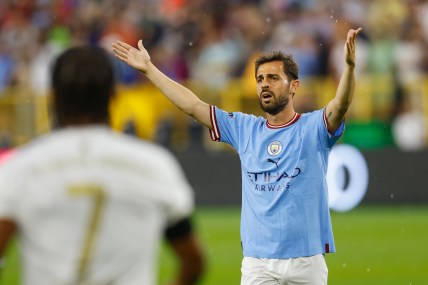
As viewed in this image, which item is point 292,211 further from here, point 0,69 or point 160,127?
point 0,69

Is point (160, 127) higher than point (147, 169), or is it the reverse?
point (160, 127)

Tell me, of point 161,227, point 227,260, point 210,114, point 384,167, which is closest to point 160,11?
point 384,167

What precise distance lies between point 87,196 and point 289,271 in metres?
3.35

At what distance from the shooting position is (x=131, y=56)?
7.15 metres

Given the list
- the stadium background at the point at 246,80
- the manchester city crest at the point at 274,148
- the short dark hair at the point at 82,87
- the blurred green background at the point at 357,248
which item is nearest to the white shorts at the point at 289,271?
the manchester city crest at the point at 274,148

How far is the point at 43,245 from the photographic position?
3637 mm

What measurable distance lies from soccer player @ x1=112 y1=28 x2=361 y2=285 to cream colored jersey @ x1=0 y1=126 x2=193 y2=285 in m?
3.11

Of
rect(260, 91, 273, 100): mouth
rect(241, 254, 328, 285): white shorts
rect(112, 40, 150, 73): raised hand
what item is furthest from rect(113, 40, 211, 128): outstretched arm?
rect(241, 254, 328, 285): white shorts

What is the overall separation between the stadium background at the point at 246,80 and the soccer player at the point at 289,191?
944 cm

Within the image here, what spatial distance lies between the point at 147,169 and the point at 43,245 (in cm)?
42

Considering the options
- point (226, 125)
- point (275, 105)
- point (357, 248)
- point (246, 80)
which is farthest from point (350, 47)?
point (246, 80)

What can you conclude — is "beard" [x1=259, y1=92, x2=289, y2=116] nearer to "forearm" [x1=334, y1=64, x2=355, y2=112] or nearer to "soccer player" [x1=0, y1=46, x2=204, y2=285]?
→ "forearm" [x1=334, y1=64, x2=355, y2=112]

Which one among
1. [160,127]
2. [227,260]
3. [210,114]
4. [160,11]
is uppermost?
[160,11]

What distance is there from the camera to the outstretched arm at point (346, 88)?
666 centimetres
